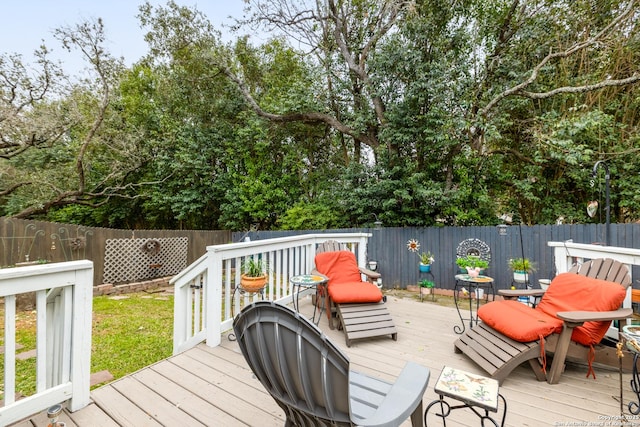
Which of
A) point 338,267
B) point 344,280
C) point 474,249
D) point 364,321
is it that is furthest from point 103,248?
point 474,249

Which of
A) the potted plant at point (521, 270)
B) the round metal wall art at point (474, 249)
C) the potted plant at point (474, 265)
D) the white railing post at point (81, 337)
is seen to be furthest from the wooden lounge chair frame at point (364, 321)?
the round metal wall art at point (474, 249)

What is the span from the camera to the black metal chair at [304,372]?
1091 mm

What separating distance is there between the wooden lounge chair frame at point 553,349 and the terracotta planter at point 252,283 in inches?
84.1

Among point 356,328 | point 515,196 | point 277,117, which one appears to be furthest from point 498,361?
point 277,117

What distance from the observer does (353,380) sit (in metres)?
1.71

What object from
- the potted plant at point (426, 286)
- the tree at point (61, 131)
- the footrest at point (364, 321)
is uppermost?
the tree at point (61, 131)

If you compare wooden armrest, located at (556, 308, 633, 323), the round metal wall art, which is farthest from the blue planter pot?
wooden armrest, located at (556, 308, 633, 323)

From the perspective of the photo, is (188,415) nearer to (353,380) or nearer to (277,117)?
(353,380)

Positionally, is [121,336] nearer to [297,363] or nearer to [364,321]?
[364,321]

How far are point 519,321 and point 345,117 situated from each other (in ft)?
25.1

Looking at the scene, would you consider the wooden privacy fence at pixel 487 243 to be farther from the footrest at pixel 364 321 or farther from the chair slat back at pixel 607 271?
the footrest at pixel 364 321

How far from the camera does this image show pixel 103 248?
7352 mm

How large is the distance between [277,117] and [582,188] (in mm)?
8325

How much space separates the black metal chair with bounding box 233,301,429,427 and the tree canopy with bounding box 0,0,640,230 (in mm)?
5986
